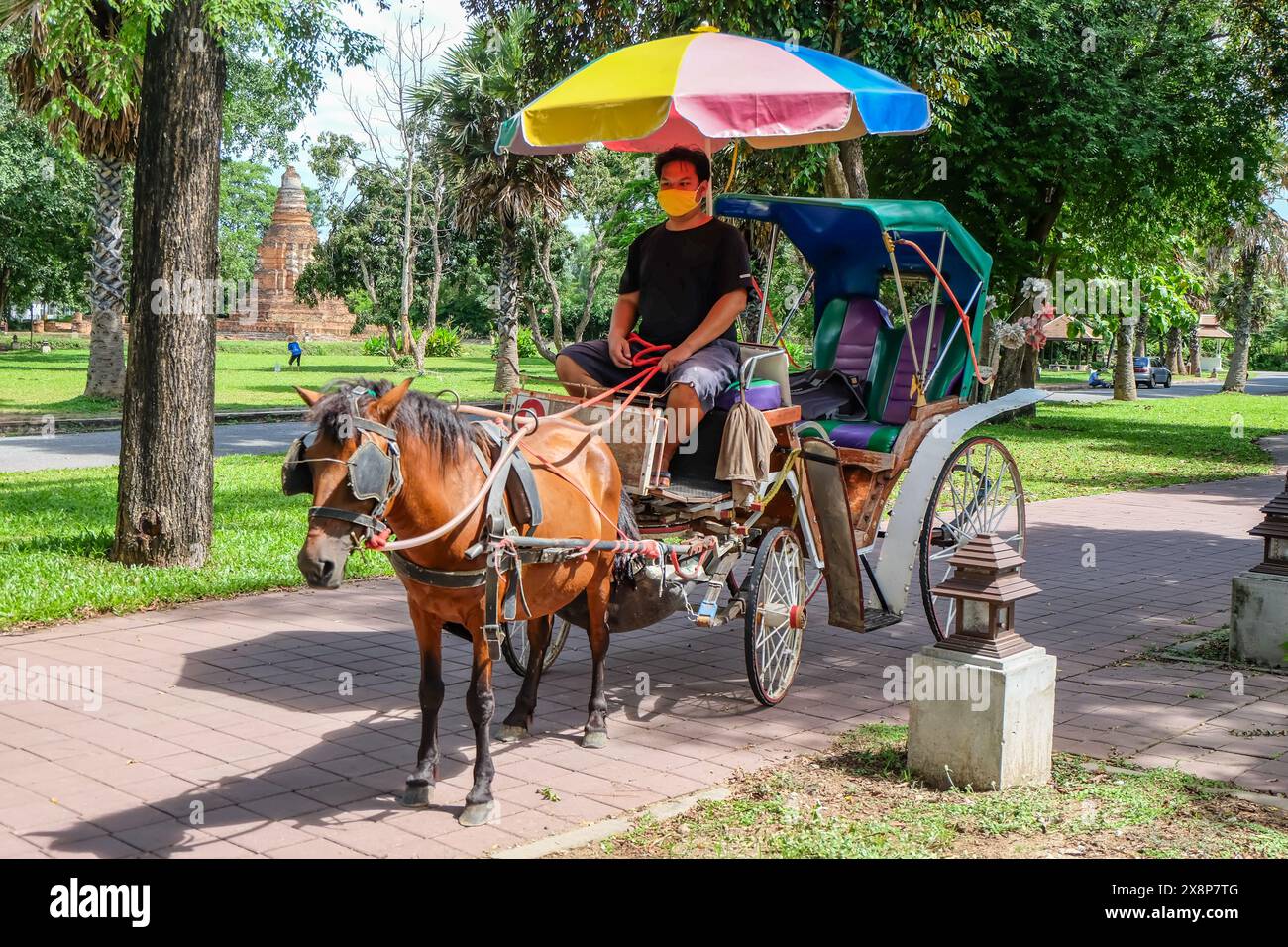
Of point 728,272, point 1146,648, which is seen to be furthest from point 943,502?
point 728,272

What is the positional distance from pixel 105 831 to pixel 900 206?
5.61 meters

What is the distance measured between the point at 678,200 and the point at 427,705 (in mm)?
3096

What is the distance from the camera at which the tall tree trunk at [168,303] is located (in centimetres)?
952

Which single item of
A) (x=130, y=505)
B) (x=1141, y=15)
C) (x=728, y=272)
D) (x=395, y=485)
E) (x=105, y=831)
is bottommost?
(x=105, y=831)

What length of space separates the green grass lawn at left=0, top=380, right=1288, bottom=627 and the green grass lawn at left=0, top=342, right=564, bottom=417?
4103 millimetres

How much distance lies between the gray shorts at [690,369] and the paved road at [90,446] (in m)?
10.4

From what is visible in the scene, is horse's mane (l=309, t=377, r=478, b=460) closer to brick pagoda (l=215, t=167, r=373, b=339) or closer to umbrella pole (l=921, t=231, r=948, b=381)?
umbrella pole (l=921, t=231, r=948, b=381)

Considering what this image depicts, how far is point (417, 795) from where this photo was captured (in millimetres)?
5055

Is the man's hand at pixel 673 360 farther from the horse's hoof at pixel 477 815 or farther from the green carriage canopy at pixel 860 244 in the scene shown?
the horse's hoof at pixel 477 815

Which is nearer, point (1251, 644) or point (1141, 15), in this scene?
point (1251, 644)

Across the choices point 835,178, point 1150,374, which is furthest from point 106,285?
point 1150,374

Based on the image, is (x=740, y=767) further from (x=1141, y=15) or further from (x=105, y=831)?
(x=1141, y=15)

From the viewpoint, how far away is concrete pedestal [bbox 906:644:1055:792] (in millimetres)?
5238

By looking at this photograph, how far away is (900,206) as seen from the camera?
752 centimetres
